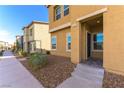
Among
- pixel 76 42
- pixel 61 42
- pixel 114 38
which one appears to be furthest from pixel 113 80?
pixel 61 42

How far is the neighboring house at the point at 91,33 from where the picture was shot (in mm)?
6207

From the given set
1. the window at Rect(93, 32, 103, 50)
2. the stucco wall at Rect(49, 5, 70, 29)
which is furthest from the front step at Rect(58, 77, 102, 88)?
the stucco wall at Rect(49, 5, 70, 29)

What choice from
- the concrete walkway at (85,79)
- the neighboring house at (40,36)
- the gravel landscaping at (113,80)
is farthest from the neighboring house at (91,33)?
the neighboring house at (40,36)

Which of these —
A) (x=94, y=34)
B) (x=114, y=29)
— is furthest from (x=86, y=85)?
(x=94, y=34)

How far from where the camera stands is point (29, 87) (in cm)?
582

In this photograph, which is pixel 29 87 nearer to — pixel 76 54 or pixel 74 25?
pixel 76 54

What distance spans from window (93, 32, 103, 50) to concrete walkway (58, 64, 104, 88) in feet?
14.6

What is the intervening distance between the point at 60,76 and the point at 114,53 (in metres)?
3.06

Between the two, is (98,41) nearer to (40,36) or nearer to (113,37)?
(113,37)

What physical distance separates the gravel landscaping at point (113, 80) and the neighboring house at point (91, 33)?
327 mm

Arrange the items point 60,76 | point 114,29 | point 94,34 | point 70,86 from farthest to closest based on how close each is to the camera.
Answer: point 94,34
point 60,76
point 114,29
point 70,86

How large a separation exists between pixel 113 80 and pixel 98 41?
229 inches

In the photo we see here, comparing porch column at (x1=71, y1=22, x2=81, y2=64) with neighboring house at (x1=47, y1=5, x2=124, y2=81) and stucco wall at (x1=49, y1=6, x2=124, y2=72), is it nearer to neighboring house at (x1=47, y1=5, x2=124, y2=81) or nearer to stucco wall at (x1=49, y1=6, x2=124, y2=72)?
neighboring house at (x1=47, y1=5, x2=124, y2=81)
